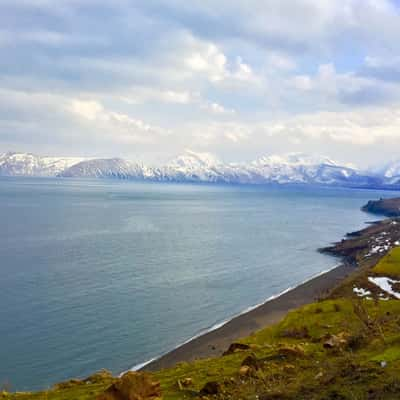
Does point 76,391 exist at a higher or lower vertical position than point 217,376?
lower

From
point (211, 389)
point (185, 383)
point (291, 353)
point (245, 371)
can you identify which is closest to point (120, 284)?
point (291, 353)

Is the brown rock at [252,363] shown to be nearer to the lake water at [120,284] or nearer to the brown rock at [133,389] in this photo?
the brown rock at [133,389]

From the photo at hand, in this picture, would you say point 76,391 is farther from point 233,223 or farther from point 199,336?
point 233,223

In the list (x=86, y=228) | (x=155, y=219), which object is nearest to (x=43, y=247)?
(x=86, y=228)

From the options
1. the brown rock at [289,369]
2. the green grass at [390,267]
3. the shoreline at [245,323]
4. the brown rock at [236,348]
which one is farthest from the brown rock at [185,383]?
the green grass at [390,267]

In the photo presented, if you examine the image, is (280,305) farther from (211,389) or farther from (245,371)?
(211,389)
